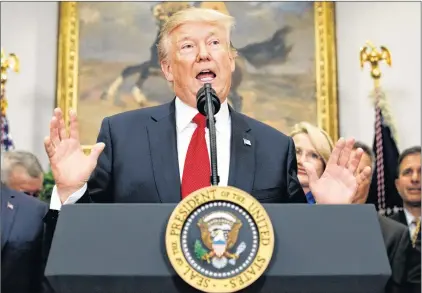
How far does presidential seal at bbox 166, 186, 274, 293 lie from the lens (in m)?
1.55

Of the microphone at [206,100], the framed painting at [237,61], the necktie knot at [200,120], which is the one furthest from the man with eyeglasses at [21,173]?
the microphone at [206,100]

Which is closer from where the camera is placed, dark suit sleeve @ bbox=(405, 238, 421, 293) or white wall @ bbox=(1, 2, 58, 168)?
dark suit sleeve @ bbox=(405, 238, 421, 293)

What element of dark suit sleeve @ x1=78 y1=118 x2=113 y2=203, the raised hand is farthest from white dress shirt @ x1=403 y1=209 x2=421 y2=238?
dark suit sleeve @ x1=78 y1=118 x2=113 y2=203

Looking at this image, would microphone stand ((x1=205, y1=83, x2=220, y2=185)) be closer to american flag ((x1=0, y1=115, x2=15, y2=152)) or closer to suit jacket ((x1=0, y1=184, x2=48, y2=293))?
suit jacket ((x1=0, y1=184, x2=48, y2=293))

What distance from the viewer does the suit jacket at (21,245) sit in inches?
149

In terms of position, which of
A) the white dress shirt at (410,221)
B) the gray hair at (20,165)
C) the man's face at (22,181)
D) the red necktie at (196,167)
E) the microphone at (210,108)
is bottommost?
the white dress shirt at (410,221)

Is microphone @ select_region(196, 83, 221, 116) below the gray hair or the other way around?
the other way around

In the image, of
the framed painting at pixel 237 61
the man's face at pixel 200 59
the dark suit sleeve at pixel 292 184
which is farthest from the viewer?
the framed painting at pixel 237 61

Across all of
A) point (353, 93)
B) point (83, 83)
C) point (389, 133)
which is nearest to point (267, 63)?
point (353, 93)

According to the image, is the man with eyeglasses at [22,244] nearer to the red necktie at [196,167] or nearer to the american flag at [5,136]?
the american flag at [5,136]

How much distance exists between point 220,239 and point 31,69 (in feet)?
15.7

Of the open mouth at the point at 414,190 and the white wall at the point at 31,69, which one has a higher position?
the white wall at the point at 31,69

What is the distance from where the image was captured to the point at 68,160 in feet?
6.66

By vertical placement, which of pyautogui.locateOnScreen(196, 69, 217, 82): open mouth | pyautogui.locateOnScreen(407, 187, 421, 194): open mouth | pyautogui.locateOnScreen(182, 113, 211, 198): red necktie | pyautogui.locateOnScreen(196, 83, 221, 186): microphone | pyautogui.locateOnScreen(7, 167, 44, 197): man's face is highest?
pyautogui.locateOnScreen(196, 69, 217, 82): open mouth
